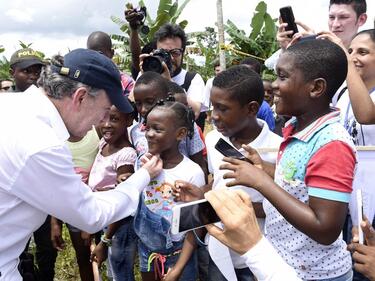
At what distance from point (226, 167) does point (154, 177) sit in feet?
2.75

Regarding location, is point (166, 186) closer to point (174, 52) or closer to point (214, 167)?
point (214, 167)

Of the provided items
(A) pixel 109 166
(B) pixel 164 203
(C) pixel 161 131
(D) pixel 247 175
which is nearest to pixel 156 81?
(C) pixel 161 131

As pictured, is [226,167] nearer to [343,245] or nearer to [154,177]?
[343,245]

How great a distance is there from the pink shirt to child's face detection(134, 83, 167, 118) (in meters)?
0.28

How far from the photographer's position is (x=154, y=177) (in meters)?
2.37

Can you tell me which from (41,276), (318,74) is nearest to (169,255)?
(318,74)

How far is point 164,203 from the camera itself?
7.81 ft

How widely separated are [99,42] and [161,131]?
201 centimetres

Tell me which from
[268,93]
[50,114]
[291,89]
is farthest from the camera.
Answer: [268,93]

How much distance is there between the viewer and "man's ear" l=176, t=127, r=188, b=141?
250 centimetres

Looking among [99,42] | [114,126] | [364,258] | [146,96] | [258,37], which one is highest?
[99,42]

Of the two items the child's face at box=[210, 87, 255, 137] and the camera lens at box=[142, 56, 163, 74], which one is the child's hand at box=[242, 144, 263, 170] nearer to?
the child's face at box=[210, 87, 255, 137]

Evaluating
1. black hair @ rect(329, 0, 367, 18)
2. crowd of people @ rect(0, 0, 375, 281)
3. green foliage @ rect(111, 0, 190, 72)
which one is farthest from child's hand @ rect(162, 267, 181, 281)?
green foliage @ rect(111, 0, 190, 72)

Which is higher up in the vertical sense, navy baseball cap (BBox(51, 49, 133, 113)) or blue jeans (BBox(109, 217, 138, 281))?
navy baseball cap (BBox(51, 49, 133, 113))
